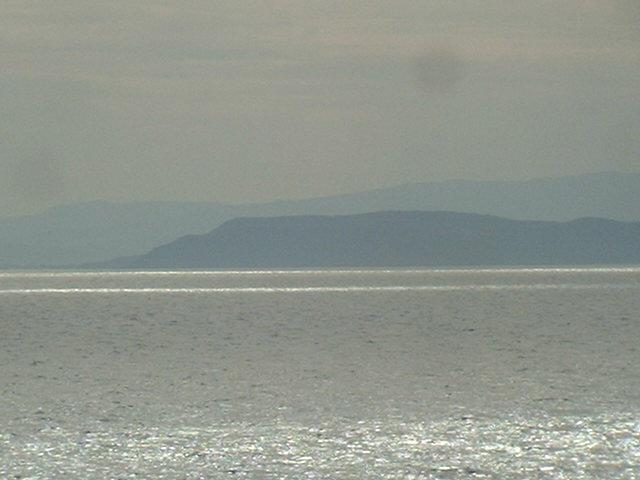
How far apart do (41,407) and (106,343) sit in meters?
1.93

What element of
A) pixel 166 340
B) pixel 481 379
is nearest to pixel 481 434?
→ pixel 481 379

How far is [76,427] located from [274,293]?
15.9 feet

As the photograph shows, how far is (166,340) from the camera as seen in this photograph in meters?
7.52

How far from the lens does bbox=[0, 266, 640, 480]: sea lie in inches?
175

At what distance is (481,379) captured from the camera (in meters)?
6.16

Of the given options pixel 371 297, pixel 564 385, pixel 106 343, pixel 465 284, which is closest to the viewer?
pixel 564 385

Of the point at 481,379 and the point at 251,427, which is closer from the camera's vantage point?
the point at 251,427

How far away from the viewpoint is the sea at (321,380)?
4.44 meters

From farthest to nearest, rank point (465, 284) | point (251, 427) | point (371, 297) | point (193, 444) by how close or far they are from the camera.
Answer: point (465, 284), point (371, 297), point (251, 427), point (193, 444)

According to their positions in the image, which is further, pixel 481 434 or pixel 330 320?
pixel 330 320

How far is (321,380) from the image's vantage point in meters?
6.16

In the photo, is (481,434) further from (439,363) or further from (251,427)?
(439,363)

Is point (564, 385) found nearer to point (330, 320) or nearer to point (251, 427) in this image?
point (251, 427)

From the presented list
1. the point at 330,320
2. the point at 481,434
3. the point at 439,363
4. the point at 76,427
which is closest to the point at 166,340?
the point at 330,320
